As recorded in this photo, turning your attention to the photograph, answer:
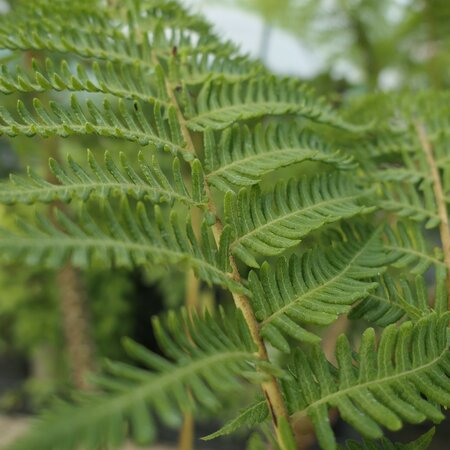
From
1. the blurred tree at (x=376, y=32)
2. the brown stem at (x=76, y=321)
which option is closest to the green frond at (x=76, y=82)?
the brown stem at (x=76, y=321)

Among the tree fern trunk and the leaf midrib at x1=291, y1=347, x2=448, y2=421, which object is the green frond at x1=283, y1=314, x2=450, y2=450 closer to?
the leaf midrib at x1=291, y1=347, x2=448, y2=421

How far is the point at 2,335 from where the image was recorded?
1537 mm

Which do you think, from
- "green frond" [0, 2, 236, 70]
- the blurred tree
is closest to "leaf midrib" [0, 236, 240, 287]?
"green frond" [0, 2, 236, 70]

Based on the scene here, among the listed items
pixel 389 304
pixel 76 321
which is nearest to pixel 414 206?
pixel 389 304

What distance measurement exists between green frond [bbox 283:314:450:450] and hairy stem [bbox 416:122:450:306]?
0.36 feet

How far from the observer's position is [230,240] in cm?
29

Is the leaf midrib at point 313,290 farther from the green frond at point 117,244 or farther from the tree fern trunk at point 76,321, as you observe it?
the tree fern trunk at point 76,321

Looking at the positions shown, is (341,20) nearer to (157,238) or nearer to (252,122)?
(252,122)

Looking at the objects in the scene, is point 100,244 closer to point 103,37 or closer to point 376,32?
point 103,37

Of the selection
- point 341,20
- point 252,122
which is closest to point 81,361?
point 252,122

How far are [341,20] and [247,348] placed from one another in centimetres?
143

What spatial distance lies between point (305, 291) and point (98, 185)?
0.13 metres

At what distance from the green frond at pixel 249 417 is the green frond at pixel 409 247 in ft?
0.50

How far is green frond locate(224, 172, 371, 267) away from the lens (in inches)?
11.8
